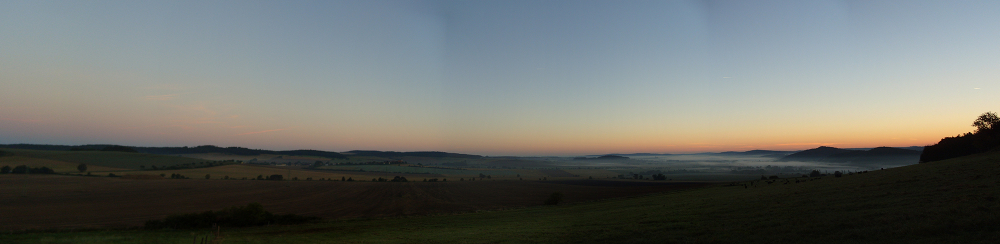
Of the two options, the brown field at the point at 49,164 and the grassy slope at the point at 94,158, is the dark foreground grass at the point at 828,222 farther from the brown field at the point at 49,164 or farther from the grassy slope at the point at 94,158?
the grassy slope at the point at 94,158

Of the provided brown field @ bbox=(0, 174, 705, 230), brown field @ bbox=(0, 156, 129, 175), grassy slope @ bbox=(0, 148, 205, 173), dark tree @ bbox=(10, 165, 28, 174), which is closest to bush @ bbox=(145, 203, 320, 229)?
brown field @ bbox=(0, 174, 705, 230)

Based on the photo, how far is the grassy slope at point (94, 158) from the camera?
3890 inches

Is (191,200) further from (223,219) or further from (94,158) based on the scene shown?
(94,158)

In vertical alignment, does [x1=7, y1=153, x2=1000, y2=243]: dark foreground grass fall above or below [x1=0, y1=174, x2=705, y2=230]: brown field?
above

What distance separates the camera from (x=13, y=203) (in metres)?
52.6

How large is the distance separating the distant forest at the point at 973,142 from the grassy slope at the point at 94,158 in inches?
6987

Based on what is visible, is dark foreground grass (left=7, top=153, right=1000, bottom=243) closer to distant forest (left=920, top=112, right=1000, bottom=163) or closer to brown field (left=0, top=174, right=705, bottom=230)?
brown field (left=0, top=174, right=705, bottom=230)

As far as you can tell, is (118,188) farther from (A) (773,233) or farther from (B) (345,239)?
(A) (773,233)

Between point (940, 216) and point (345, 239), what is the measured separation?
27664 millimetres

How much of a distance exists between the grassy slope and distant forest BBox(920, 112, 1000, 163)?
17746cm

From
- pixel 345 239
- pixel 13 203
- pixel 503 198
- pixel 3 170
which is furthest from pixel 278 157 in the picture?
pixel 345 239

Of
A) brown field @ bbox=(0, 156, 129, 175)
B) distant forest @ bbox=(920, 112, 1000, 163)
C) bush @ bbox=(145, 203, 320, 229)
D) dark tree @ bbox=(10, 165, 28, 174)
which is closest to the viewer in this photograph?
bush @ bbox=(145, 203, 320, 229)

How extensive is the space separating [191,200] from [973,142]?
12475 centimetres

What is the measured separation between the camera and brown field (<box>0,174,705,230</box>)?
4696cm
